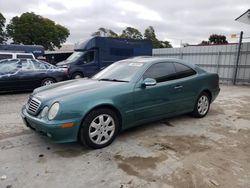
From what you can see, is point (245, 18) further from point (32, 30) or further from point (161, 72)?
point (32, 30)

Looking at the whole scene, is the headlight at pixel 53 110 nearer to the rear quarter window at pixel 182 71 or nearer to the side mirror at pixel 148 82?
the side mirror at pixel 148 82

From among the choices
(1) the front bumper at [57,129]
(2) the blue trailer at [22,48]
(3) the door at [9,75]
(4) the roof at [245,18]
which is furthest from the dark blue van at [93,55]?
(1) the front bumper at [57,129]

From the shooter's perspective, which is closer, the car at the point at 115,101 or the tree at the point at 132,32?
the car at the point at 115,101

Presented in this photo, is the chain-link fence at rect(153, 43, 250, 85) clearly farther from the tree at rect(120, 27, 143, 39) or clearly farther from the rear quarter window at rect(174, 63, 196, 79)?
the tree at rect(120, 27, 143, 39)

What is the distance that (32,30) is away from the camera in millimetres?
38750

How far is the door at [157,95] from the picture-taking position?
407 cm

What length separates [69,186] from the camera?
266 cm

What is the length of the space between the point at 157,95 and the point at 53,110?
189cm

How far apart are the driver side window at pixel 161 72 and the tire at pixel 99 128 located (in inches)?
41.0

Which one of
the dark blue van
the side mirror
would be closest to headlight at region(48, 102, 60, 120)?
the side mirror

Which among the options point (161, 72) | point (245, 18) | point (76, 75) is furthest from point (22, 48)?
point (161, 72)

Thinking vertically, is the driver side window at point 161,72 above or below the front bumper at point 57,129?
above

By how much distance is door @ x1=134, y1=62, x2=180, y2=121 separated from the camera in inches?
160

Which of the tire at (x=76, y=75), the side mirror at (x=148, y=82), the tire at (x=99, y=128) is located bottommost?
the tire at (x=76, y=75)
